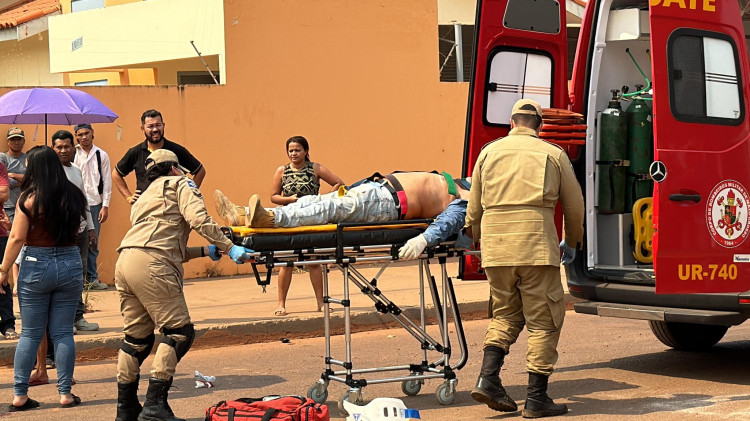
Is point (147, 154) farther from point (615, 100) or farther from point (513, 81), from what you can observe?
point (615, 100)

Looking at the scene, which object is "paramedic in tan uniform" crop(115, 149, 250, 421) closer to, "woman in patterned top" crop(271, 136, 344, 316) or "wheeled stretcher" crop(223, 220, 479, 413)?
"wheeled stretcher" crop(223, 220, 479, 413)

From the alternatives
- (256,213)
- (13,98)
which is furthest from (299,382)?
(13,98)

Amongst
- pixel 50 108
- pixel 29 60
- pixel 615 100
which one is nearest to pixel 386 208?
pixel 615 100

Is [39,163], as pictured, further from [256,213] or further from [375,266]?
[375,266]

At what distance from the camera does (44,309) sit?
7.53 m

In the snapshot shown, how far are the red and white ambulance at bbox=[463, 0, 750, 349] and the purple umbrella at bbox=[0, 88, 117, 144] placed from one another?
4594mm

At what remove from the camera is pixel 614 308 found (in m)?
7.75

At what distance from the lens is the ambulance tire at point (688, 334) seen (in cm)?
891

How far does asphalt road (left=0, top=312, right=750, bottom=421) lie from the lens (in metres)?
7.09

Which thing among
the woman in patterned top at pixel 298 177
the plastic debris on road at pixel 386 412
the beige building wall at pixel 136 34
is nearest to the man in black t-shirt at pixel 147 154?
the woman in patterned top at pixel 298 177

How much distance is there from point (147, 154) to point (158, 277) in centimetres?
325

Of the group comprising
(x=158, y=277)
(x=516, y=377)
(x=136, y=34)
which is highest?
(x=136, y=34)

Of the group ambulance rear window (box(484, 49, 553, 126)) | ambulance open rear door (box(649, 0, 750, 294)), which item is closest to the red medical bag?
ambulance open rear door (box(649, 0, 750, 294))

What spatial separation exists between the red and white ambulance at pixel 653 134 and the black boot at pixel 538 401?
1157 mm
